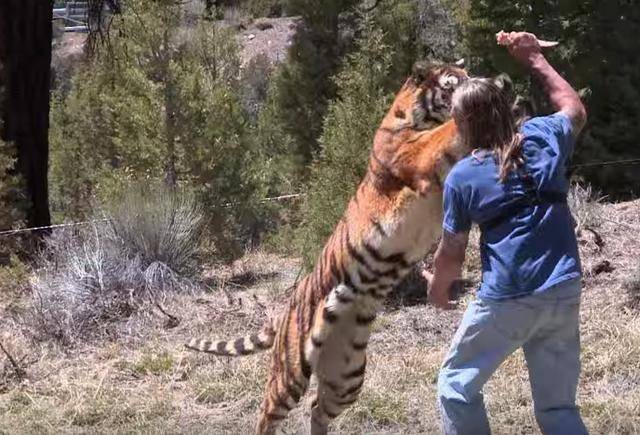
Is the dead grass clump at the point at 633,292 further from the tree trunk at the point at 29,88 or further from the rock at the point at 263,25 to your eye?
the rock at the point at 263,25

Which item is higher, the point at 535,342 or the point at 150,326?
the point at 535,342

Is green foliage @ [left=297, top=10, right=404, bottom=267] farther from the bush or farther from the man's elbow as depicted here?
the man's elbow

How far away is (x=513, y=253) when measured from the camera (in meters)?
3.96

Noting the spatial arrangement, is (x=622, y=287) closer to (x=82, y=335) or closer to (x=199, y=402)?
(x=199, y=402)

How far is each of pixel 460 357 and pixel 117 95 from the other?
12389mm

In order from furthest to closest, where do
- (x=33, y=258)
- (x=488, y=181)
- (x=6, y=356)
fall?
1. (x=33, y=258)
2. (x=6, y=356)
3. (x=488, y=181)

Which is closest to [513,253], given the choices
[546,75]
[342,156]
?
[546,75]

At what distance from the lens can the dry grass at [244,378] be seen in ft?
20.9

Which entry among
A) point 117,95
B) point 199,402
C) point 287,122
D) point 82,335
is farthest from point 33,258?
point 287,122

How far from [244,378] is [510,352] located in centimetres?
336

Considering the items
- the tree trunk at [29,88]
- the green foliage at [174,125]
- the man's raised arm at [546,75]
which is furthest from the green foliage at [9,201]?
the man's raised arm at [546,75]

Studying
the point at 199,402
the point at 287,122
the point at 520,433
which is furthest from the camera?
the point at 287,122

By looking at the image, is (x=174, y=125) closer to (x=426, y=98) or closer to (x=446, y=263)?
(x=426, y=98)

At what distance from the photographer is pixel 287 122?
64.3ft
